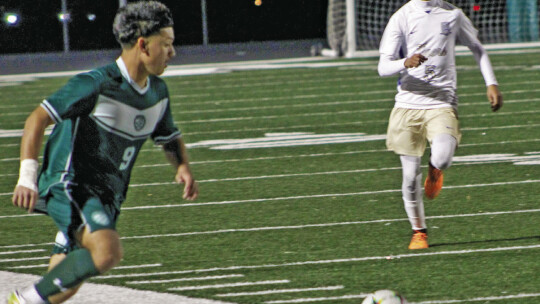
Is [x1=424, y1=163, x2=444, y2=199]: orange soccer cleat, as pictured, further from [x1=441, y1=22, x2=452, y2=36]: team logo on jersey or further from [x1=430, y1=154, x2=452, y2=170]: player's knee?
[x1=441, y1=22, x2=452, y2=36]: team logo on jersey

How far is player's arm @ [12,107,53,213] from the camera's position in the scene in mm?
4559

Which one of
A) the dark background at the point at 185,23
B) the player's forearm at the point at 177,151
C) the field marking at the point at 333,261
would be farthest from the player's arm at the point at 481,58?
the dark background at the point at 185,23

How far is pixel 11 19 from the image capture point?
3269 centimetres

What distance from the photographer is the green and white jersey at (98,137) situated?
4949 mm

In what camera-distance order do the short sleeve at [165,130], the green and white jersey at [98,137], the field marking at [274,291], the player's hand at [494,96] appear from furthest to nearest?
1. the player's hand at [494,96]
2. the field marking at [274,291]
3. the short sleeve at [165,130]
4. the green and white jersey at [98,137]

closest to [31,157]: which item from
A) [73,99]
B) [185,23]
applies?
[73,99]

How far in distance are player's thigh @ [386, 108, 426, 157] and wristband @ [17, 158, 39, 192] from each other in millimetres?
3264

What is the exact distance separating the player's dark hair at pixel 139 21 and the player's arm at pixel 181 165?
2.02 ft

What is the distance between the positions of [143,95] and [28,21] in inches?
1120

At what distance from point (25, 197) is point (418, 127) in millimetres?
3494

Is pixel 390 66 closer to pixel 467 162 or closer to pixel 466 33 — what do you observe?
pixel 466 33

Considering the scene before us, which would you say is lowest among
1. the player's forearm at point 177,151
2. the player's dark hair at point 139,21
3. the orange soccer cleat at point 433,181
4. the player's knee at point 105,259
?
the orange soccer cleat at point 433,181

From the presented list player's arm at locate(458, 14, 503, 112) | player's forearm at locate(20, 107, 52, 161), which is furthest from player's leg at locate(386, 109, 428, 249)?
player's forearm at locate(20, 107, 52, 161)

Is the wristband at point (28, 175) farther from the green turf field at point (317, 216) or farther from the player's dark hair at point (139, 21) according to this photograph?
the green turf field at point (317, 216)
